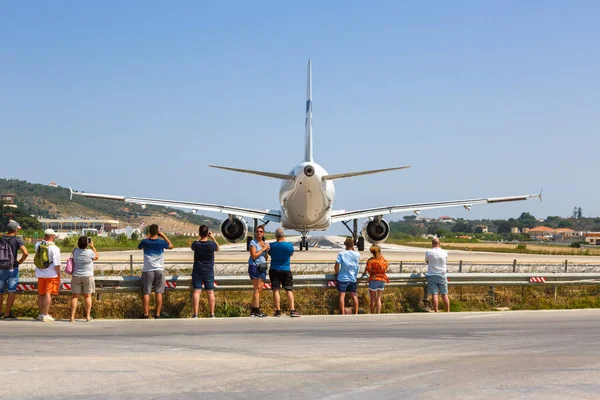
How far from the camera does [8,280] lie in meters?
14.9

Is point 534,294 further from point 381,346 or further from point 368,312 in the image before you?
point 381,346

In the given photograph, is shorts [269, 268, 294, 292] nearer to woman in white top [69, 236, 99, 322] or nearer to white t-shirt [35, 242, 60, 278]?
woman in white top [69, 236, 99, 322]

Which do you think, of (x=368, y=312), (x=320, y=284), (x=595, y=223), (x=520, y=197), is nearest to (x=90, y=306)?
(x=320, y=284)

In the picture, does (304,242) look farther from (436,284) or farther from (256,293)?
(256,293)

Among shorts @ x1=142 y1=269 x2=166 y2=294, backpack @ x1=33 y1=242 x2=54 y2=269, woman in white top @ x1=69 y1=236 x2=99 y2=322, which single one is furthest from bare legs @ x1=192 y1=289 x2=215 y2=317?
backpack @ x1=33 y1=242 x2=54 y2=269

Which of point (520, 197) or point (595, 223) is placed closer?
point (520, 197)

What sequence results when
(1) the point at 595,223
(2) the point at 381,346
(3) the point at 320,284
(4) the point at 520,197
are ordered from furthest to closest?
(1) the point at 595,223 < (4) the point at 520,197 < (3) the point at 320,284 < (2) the point at 381,346

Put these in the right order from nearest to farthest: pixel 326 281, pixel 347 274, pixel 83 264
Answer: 1. pixel 83 264
2. pixel 347 274
3. pixel 326 281

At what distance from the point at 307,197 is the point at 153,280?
21.5 m

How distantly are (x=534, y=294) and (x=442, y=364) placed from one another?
10.9m

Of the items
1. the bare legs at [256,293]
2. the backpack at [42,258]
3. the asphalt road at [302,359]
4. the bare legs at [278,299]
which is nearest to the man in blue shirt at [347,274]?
the bare legs at [278,299]

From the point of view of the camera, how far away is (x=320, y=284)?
16.5 m

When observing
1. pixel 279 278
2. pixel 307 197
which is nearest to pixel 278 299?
pixel 279 278

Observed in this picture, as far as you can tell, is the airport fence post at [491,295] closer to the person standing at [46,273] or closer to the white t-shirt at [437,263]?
the white t-shirt at [437,263]
